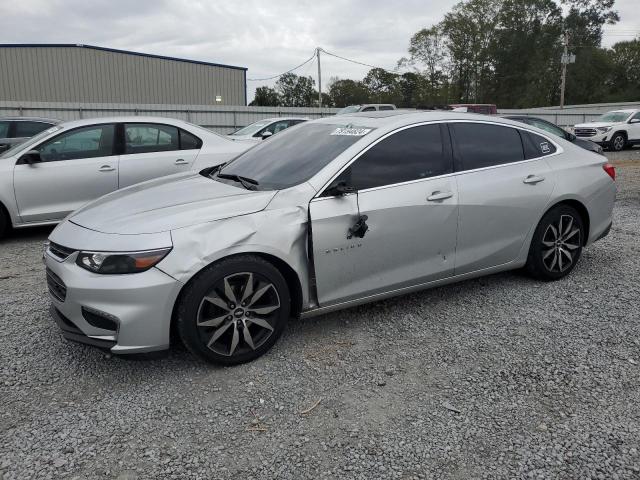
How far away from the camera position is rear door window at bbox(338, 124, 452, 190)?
3.68 m

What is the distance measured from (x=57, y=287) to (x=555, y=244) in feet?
13.0

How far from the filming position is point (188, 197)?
3.54 m

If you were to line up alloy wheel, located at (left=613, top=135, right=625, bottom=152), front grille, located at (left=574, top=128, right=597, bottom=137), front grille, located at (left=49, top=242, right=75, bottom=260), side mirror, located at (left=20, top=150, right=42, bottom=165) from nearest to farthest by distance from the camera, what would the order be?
1. front grille, located at (left=49, top=242, right=75, bottom=260)
2. side mirror, located at (left=20, top=150, right=42, bottom=165)
3. alloy wheel, located at (left=613, top=135, right=625, bottom=152)
4. front grille, located at (left=574, top=128, right=597, bottom=137)

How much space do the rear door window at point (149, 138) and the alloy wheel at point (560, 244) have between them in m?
4.82

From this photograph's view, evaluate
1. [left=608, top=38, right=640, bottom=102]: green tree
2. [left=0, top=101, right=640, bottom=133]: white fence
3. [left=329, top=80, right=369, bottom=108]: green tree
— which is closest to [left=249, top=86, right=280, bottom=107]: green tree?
[left=329, top=80, right=369, bottom=108]: green tree

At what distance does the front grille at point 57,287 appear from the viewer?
125 inches

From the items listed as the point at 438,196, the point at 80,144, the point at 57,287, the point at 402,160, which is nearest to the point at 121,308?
the point at 57,287

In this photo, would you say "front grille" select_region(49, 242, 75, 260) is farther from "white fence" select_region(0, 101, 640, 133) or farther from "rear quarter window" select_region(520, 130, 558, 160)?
"white fence" select_region(0, 101, 640, 133)

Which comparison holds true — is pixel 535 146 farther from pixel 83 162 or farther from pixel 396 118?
pixel 83 162

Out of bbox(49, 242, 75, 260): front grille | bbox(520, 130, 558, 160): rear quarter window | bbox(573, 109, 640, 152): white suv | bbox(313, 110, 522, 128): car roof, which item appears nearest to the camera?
bbox(49, 242, 75, 260): front grille

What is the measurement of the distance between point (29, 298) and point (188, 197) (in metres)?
2.03

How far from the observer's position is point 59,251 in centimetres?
332

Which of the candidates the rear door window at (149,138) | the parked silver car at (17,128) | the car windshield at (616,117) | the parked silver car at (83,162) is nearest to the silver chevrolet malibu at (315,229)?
the parked silver car at (83,162)

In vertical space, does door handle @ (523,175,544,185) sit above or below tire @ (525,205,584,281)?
above
